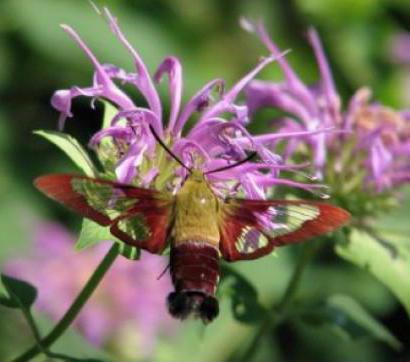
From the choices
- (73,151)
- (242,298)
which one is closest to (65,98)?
(73,151)

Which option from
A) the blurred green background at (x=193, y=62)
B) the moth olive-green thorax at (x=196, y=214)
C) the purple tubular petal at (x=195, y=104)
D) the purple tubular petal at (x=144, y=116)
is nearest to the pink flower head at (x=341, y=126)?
the purple tubular petal at (x=195, y=104)

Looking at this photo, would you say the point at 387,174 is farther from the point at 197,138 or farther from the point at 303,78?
the point at 303,78

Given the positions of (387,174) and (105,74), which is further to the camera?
(387,174)

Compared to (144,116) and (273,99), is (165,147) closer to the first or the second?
(144,116)

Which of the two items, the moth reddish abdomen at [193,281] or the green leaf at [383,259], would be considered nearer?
the moth reddish abdomen at [193,281]

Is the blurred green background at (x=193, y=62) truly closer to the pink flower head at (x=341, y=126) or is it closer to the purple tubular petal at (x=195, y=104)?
the pink flower head at (x=341, y=126)

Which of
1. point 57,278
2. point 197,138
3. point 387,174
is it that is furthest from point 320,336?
point 197,138
